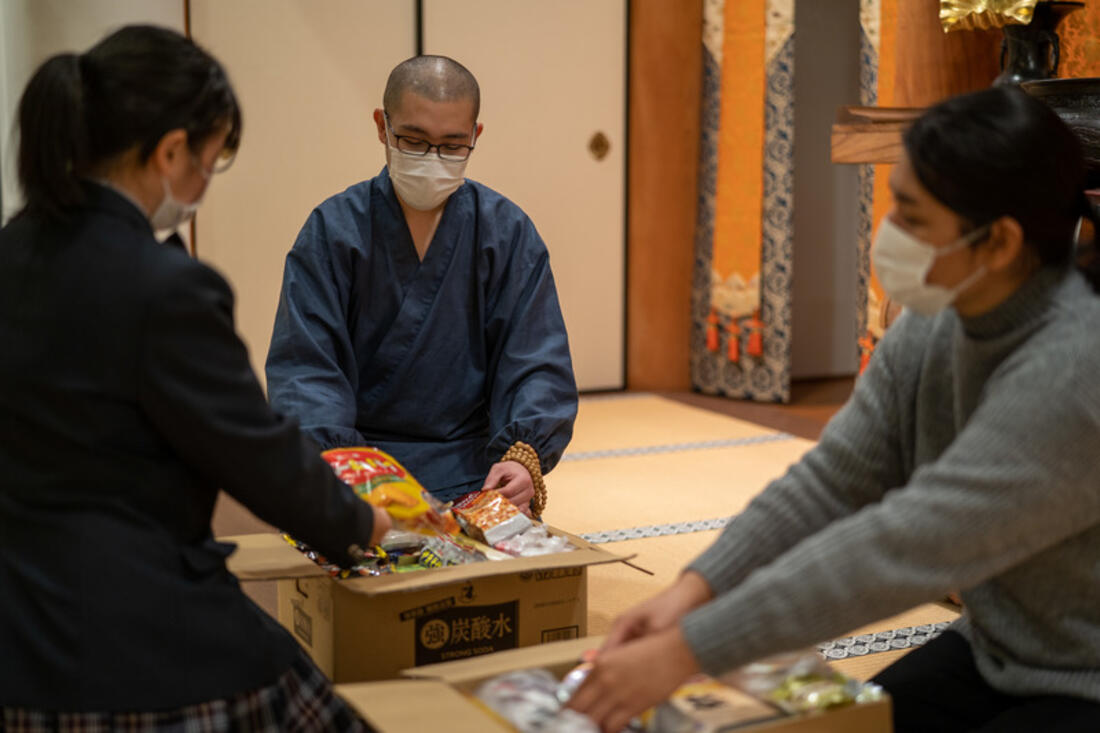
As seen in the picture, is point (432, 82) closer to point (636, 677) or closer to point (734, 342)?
point (636, 677)

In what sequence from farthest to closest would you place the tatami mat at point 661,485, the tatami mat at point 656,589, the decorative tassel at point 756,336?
the decorative tassel at point 756,336
the tatami mat at point 661,485
the tatami mat at point 656,589

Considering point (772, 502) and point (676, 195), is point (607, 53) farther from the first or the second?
point (772, 502)

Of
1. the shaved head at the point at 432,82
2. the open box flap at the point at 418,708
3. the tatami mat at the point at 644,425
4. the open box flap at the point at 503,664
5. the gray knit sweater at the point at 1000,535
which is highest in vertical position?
the shaved head at the point at 432,82

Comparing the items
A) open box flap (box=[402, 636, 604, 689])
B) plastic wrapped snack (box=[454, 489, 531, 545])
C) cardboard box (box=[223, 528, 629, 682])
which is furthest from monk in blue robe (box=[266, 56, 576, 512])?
open box flap (box=[402, 636, 604, 689])

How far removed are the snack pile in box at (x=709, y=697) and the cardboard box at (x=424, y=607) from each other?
0.36 metres

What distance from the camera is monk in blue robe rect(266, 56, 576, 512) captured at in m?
2.20

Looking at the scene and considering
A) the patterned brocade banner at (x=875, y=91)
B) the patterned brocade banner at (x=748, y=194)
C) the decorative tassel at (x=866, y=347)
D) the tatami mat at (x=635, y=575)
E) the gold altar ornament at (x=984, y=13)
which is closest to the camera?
the tatami mat at (x=635, y=575)

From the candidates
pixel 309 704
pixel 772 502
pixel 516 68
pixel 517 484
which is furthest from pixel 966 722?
pixel 516 68

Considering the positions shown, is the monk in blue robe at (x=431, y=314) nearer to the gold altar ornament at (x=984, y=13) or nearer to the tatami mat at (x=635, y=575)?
the tatami mat at (x=635, y=575)

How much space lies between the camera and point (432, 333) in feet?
7.50

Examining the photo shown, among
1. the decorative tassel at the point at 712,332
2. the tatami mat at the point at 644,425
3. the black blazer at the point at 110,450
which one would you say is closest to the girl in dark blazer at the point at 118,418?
the black blazer at the point at 110,450

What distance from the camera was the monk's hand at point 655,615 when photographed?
4.17 ft

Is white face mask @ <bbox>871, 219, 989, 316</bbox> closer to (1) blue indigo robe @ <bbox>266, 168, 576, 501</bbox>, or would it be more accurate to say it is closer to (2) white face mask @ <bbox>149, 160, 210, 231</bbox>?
(2) white face mask @ <bbox>149, 160, 210, 231</bbox>

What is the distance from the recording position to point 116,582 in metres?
1.25
